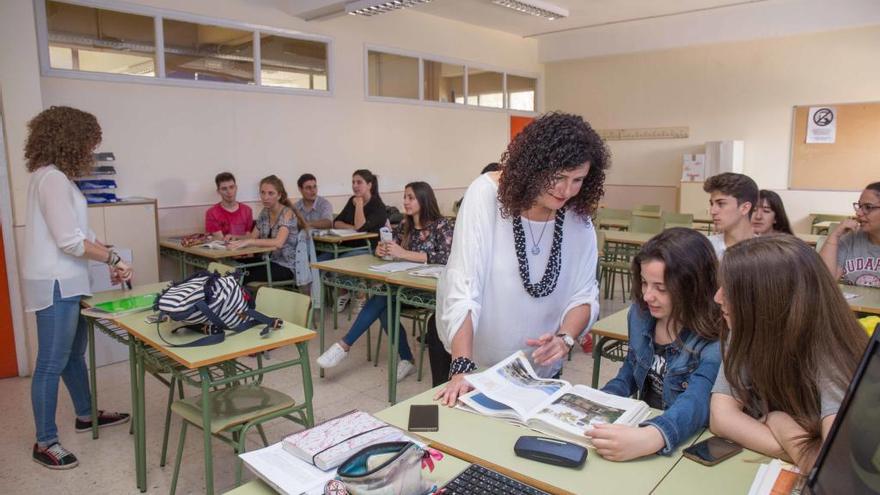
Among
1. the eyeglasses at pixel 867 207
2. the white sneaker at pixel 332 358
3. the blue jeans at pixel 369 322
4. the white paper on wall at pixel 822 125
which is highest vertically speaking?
the white paper on wall at pixel 822 125

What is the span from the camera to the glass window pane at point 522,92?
938cm

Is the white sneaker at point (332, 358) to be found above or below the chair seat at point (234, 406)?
below

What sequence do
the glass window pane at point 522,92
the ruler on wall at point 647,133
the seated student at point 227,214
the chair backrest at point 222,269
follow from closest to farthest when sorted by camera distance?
the chair backrest at point 222,269 < the seated student at point 227,214 < the ruler on wall at point 647,133 < the glass window pane at point 522,92

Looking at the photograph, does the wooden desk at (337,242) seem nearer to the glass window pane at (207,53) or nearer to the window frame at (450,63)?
the glass window pane at (207,53)

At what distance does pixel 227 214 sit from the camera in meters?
5.64

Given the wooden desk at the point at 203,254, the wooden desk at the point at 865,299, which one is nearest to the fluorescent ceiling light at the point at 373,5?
the wooden desk at the point at 203,254

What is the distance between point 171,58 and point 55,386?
148 inches

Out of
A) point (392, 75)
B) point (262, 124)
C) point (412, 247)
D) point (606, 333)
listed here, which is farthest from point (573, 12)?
point (606, 333)

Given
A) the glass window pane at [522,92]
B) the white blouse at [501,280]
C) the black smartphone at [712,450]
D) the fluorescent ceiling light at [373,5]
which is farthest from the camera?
the glass window pane at [522,92]

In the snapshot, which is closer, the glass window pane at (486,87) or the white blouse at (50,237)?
the white blouse at (50,237)

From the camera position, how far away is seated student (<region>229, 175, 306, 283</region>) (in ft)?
16.8

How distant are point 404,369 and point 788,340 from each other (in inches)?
121

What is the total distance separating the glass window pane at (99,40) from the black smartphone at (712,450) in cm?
549

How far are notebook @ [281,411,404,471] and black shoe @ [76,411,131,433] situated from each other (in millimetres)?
2528
